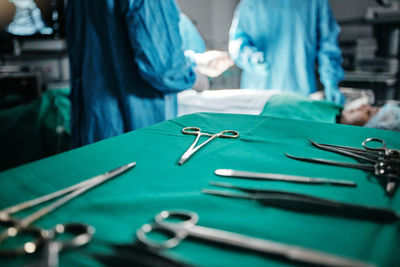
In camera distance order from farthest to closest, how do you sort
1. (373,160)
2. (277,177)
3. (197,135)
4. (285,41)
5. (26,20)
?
1. (26,20)
2. (285,41)
3. (197,135)
4. (373,160)
5. (277,177)

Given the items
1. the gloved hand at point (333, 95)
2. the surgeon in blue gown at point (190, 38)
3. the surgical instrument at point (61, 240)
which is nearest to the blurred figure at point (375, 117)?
the gloved hand at point (333, 95)

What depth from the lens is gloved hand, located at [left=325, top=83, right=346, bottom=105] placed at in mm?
2395

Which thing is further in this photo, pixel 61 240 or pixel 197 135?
pixel 197 135

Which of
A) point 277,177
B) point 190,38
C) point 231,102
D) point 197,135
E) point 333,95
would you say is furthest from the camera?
point 333,95

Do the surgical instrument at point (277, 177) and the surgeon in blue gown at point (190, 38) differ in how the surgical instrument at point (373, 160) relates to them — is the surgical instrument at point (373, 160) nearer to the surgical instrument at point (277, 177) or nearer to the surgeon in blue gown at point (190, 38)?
the surgical instrument at point (277, 177)

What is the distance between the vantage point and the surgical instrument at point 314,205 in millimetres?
485

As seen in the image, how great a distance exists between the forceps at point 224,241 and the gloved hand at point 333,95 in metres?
2.15

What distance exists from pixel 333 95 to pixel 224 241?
2289mm

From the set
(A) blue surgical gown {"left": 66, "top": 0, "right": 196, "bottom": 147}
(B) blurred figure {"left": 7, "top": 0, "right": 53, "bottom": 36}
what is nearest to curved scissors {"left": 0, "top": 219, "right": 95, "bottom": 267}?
(A) blue surgical gown {"left": 66, "top": 0, "right": 196, "bottom": 147}

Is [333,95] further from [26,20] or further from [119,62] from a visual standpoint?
[26,20]

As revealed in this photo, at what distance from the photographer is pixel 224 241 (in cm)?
42

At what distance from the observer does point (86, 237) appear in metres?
0.43

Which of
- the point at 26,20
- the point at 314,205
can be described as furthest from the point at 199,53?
the point at 26,20

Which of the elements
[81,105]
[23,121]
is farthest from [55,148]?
[81,105]
